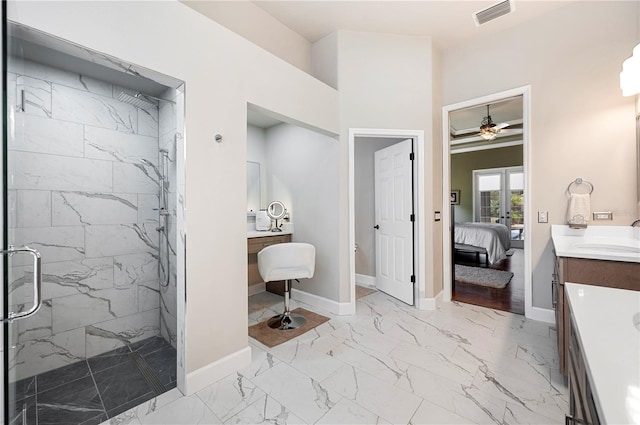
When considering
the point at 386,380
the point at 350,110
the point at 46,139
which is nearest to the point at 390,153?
the point at 350,110

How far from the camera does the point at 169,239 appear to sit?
242 centimetres

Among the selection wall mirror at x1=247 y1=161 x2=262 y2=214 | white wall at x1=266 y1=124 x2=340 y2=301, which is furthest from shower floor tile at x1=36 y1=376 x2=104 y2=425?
wall mirror at x1=247 y1=161 x2=262 y2=214

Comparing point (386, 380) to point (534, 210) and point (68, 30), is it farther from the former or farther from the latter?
point (68, 30)

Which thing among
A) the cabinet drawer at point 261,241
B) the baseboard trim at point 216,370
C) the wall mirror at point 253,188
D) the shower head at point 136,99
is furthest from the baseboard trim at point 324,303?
the shower head at point 136,99

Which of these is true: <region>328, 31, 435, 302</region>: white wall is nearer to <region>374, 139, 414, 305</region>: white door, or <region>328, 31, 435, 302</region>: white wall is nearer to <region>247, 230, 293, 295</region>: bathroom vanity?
<region>374, 139, 414, 305</region>: white door

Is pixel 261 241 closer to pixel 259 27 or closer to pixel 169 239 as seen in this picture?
pixel 169 239

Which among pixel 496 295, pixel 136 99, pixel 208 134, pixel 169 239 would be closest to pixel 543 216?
pixel 496 295

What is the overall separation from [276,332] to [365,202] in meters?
2.32

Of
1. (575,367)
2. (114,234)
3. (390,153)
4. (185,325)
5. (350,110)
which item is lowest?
(185,325)

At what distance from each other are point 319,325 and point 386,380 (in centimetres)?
104

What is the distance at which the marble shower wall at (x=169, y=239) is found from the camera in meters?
2.30

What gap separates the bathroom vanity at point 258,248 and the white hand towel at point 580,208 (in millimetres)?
3041

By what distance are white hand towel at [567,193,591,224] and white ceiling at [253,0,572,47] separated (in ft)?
6.29

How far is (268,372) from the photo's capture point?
2090mm
